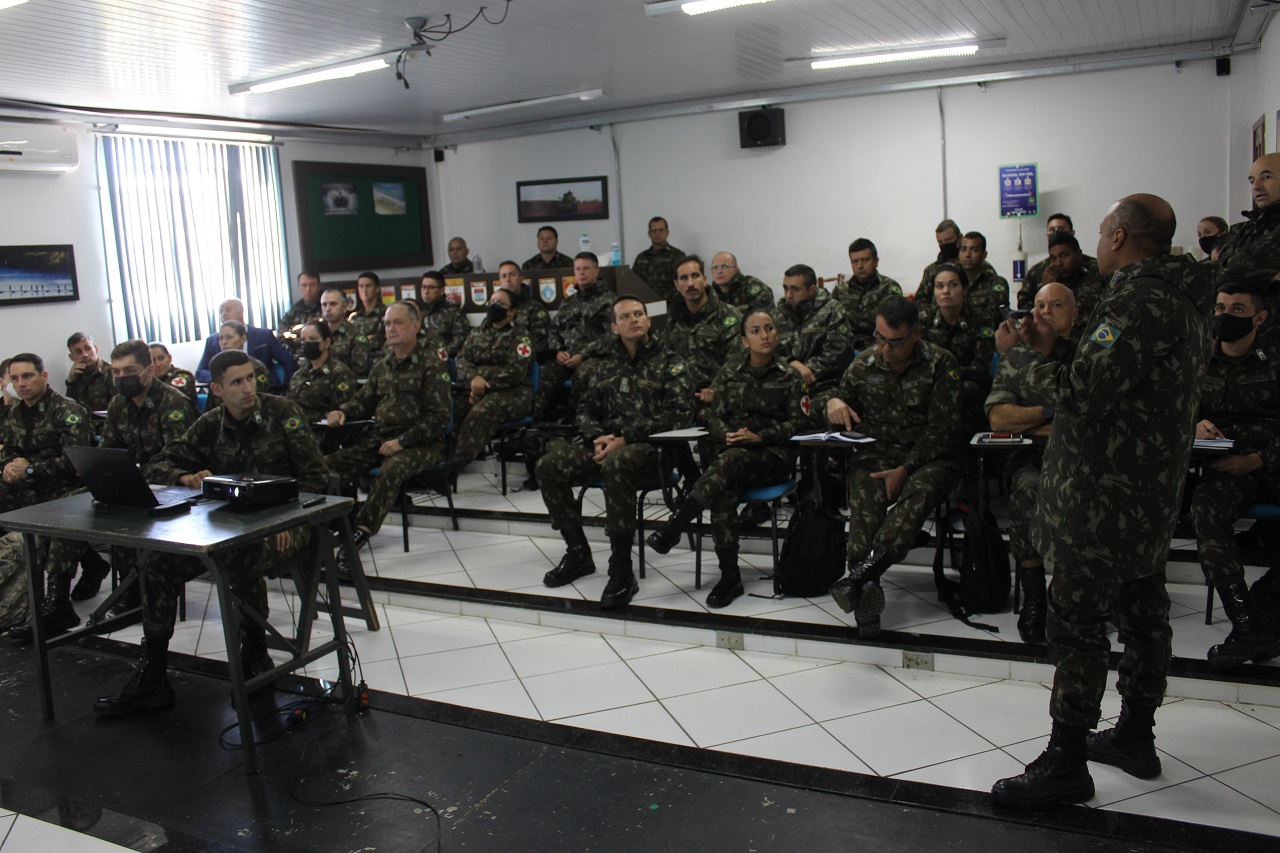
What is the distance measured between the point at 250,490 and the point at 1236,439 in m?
3.74

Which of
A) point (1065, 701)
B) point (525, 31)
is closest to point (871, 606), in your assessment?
point (1065, 701)

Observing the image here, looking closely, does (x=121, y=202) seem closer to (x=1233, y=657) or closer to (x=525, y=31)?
(x=525, y=31)

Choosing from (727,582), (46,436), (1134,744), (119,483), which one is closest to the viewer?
(1134,744)

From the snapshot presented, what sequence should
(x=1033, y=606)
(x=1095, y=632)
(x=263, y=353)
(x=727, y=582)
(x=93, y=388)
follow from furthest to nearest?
(x=263, y=353) < (x=93, y=388) < (x=727, y=582) < (x=1033, y=606) < (x=1095, y=632)

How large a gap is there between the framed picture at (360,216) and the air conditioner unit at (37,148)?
2.39 metres

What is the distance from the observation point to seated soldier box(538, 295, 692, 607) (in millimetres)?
4543

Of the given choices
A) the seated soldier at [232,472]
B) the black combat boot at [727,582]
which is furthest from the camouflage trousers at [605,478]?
the seated soldier at [232,472]

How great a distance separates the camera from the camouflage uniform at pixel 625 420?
458 centimetres

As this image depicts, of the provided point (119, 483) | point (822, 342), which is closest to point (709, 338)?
point (822, 342)

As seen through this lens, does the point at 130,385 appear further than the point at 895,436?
Yes

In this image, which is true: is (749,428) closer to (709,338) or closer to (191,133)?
(709,338)

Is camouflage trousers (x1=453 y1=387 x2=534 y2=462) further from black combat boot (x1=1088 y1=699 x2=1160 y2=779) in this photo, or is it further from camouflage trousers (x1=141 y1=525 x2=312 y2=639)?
black combat boot (x1=1088 y1=699 x2=1160 y2=779)

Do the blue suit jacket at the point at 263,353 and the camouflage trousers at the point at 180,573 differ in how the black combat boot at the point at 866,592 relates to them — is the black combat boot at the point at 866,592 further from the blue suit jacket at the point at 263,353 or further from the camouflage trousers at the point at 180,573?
the blue suit jacket at the point at 263,353

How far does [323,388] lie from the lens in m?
6.16
